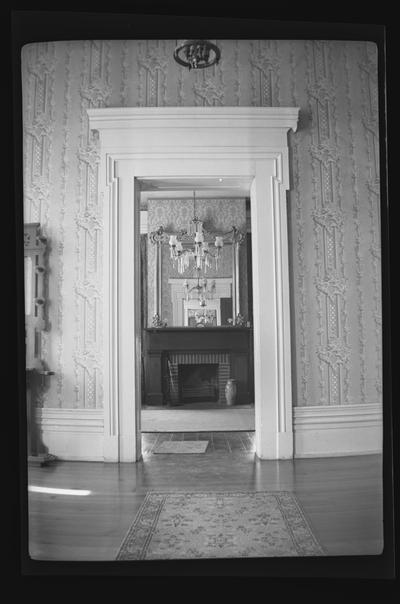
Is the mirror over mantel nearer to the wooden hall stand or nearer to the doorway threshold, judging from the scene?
the doorway threshold

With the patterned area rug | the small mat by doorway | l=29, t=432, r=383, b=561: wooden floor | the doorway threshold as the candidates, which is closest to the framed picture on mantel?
the doorway threshold

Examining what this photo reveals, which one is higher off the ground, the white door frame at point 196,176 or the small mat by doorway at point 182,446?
the white door frame at point 196,176

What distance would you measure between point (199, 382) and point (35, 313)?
140 inches

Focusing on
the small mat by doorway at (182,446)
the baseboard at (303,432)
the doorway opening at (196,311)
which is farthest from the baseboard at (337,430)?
the doorway opening at (196,311)

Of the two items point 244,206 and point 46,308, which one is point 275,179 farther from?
point 244,206

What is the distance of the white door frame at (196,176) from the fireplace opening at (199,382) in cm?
286

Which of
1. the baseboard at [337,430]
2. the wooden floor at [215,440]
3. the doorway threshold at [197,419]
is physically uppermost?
the baseboard at [337,430]

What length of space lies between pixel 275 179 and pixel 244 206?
3.32 m

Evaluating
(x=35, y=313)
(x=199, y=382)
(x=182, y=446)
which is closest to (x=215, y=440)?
(x=182, y=446)

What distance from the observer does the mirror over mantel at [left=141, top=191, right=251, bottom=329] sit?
5.50 meters

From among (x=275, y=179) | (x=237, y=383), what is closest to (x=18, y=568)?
(x=275, y=179)

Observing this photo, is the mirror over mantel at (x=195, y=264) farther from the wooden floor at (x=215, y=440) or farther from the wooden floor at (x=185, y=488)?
the wooden floor at (x=185, y=488)

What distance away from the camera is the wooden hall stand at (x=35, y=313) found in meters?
1.61

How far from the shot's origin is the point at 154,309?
→ 564 centimetres
